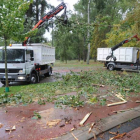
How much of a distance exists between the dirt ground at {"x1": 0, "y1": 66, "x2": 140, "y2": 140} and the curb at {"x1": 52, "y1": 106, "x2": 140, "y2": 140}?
0.65ft

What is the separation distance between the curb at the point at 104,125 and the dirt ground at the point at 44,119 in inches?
7.8

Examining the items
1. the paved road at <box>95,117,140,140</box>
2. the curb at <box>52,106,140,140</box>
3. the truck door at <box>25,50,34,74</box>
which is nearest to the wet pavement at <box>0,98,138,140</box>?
the curb at <box>52,106,140,140</box>

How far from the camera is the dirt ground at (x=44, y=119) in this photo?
12.3 feet

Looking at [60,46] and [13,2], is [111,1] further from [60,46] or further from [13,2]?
[13,2]

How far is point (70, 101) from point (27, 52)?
5384 mm

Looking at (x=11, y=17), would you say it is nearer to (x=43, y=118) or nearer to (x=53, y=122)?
(x=43, y=118)

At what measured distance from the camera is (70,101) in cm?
604

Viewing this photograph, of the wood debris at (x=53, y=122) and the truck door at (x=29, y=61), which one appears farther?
the truck door at (x=29, y=61)

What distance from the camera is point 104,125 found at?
4.12 m

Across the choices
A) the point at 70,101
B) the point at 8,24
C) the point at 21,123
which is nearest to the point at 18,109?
the point at 21,123

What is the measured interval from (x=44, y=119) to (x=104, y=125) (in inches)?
70.1

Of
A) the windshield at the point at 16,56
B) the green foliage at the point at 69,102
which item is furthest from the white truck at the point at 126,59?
the green foliage at the point at 69,102

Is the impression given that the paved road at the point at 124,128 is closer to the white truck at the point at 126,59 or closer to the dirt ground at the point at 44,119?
the dirt ground at the point at 44,119

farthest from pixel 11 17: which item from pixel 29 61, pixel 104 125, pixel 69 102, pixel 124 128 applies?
pixel 124 128
